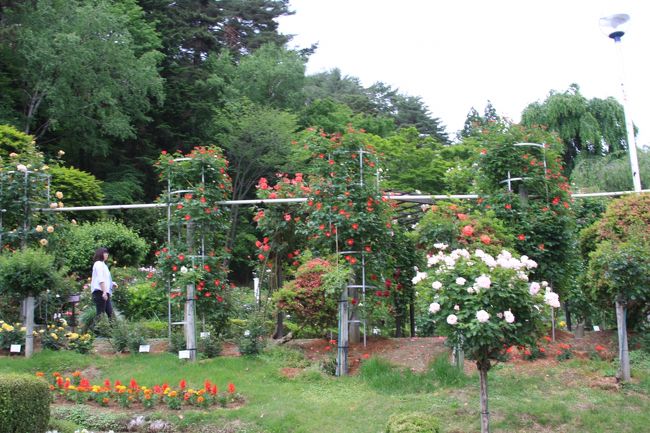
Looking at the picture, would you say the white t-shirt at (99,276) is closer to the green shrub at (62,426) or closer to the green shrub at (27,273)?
the green shrub at (27,273)

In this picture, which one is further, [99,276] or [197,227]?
[99,276]

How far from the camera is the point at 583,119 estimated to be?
2494 centimetres

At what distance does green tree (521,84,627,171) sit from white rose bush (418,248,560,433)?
19.7 meters

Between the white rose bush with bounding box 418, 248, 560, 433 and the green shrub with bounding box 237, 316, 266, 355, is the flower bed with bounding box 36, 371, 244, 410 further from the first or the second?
the white rose bush with bounding box 418, 248, 560, 433

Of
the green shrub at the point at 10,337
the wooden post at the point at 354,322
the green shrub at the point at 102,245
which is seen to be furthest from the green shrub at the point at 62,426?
the green shrub at the point at 102,245

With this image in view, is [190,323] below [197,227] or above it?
below

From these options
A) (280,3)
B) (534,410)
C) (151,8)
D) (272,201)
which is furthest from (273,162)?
(534,410)

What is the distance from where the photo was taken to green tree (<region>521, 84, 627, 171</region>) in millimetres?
24812

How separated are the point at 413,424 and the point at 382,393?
2071 millimetres

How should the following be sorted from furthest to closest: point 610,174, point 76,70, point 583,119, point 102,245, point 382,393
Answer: point 583,119 < point 610,174 < point 76,70 < point 102,245 < point 382,393

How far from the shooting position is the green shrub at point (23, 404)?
19.1 feet

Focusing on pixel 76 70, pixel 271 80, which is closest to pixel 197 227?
pixel 76 70

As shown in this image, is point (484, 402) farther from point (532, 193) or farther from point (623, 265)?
point (532, 193)

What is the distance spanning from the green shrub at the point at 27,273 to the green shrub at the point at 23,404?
10.6 ft
